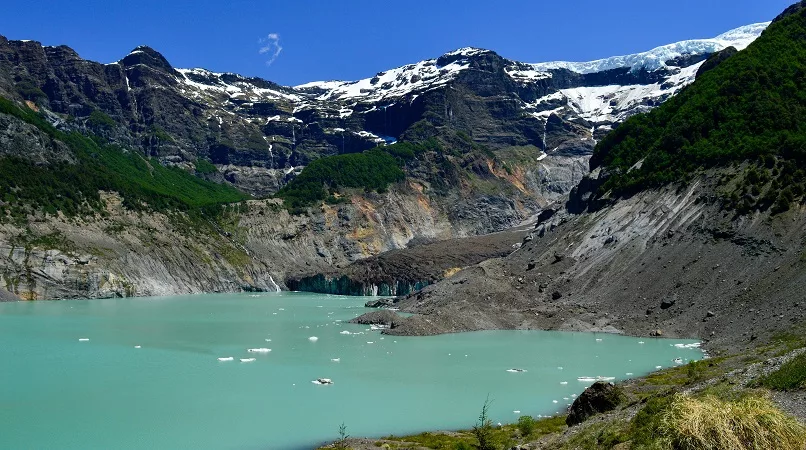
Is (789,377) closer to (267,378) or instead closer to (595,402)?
(595,402)

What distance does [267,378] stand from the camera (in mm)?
43250

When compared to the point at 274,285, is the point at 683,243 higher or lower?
higher

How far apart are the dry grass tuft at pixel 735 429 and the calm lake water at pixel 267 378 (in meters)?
17.2

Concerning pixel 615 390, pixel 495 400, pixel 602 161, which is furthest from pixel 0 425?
pixel 602 161

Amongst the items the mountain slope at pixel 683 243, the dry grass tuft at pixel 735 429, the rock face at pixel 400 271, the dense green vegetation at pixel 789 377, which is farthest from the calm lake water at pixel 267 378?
the rock face at pixel 400 271

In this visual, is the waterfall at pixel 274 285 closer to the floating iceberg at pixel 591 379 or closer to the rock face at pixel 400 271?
the rock face at pixel 400 271

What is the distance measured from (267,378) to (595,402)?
74.0 ft

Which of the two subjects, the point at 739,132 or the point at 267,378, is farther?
the point at 739,132

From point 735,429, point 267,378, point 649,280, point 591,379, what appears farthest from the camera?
point 649,280

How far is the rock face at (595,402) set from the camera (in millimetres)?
27266

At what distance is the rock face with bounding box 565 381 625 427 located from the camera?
89.5 ft

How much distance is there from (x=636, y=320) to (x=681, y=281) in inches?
226

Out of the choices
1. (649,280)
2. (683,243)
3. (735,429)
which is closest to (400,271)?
(683,243)

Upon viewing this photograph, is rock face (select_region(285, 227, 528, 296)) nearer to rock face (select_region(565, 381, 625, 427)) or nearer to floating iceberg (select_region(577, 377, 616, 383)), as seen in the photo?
floating iceberg (select_region(577, 377, 616, 383))
